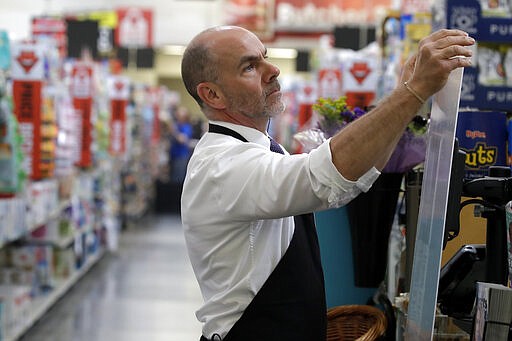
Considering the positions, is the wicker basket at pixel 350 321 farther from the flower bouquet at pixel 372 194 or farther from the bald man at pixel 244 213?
the bald man at pixel 244 213

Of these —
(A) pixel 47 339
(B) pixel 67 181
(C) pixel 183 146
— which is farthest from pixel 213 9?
(A) pixel 47 339

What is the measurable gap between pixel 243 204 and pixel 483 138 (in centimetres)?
114

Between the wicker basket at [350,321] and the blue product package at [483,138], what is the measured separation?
1.86ft

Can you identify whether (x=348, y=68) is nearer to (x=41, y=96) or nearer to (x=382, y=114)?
(x=41, y=96)

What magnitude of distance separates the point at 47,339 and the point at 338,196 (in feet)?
16.8

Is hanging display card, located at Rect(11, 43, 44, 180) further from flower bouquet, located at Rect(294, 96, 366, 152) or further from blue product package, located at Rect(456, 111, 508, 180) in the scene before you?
blue product package, located at Rect(456, 111, 508, 180)

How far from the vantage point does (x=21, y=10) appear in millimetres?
17562

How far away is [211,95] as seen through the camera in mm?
2080

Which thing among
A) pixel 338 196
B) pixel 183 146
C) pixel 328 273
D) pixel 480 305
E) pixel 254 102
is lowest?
pixel 183 146

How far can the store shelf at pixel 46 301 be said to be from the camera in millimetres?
6262

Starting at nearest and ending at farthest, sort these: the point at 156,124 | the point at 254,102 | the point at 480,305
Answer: the point at 480,305, the point at 254,102, the point at 156,124

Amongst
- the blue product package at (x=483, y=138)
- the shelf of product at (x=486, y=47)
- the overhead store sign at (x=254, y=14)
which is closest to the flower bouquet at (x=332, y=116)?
the blue product package at (x=483, y=138)

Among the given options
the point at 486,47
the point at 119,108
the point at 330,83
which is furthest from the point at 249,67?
the point at 119,108

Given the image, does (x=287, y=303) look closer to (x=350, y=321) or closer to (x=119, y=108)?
(x=350, y=321)
